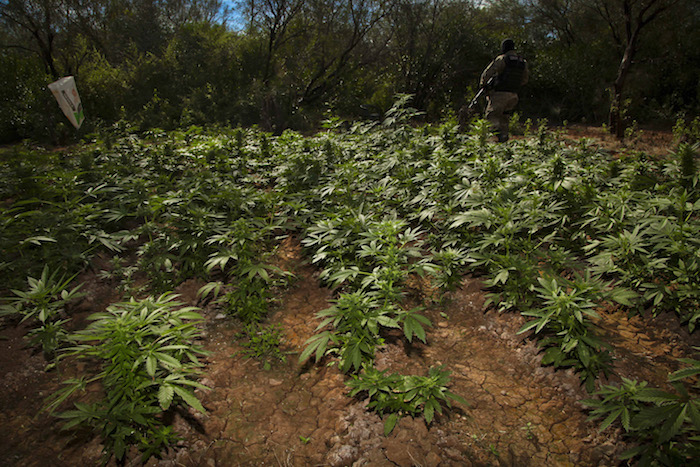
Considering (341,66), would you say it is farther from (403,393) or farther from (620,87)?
(403,393)

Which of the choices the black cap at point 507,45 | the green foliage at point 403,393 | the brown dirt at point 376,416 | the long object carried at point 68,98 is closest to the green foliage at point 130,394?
the brown dirt at point 376,416

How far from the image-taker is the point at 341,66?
13.2 meters

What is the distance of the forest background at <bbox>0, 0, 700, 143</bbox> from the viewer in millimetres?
10789

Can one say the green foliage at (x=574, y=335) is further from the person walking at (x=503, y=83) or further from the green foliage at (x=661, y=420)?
the person walking at (x=503, y=83)

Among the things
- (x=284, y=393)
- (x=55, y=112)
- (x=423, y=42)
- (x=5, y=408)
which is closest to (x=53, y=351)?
(x=5, y=408)

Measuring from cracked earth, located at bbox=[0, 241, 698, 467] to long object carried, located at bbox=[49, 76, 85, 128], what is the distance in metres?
3.82

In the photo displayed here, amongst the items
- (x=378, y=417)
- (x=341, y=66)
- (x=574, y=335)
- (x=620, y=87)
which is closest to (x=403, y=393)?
(x=378, y=417)

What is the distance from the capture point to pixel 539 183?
11.7ft

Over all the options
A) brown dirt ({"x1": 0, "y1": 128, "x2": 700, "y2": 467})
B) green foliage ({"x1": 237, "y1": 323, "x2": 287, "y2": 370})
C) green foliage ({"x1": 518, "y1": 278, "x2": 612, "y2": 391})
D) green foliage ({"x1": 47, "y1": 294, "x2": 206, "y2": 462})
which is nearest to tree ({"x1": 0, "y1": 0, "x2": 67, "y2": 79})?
brown dirt ({"x1": 0, "y1": 128, "x2": 700, "y2": 467})

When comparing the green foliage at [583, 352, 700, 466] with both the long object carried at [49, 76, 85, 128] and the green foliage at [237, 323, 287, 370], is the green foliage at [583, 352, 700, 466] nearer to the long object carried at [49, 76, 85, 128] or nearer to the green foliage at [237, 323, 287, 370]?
the green foliage at [237, 323, 287, 370]

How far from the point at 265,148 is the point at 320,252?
10.9 ft

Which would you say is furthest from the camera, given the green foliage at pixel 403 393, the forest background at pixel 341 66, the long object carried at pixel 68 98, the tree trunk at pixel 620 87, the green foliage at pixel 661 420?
the forest background at pixel 341 66

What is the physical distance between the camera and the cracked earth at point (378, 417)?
1.80 metres

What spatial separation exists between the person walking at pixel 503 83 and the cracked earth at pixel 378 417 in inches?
224
